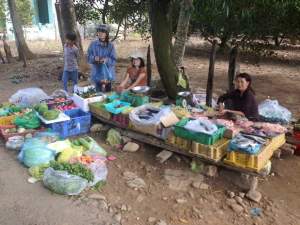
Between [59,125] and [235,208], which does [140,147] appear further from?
[235,208]

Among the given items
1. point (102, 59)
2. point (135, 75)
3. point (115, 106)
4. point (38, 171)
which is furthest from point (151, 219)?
point (102, 59)

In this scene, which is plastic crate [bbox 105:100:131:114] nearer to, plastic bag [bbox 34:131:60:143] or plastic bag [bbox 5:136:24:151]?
plastic bag [bbox 34:131:60:143]

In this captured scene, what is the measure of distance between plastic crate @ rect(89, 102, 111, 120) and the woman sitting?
1798mm

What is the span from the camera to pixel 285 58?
14.5 meters

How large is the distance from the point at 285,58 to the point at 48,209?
42.4 feet

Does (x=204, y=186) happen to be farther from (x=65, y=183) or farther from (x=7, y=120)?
(x=7, y=120)

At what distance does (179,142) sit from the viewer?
4695 millimetres

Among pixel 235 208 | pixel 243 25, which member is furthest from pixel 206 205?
pixel 243 25

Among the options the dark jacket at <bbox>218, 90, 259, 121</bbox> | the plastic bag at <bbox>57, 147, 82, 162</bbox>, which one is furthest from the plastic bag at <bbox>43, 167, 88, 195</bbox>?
the dark jacket at <bbox>218, 90, 259, 121</bbox>

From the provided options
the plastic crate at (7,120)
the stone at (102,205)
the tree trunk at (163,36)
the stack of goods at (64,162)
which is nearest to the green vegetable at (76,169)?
the stack of goods at (64,162)

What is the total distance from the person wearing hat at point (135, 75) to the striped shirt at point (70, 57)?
165 centimetres

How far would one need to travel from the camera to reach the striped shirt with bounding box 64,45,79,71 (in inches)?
303

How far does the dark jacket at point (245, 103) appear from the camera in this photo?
16.7 ft

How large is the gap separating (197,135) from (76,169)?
1.50m
